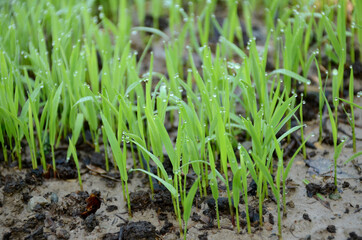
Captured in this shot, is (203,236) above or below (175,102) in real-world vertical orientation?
below

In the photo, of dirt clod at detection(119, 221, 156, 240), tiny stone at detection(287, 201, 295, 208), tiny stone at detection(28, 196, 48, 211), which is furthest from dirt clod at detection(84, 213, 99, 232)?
tiny stone at detection(287, 201, 295, 208)

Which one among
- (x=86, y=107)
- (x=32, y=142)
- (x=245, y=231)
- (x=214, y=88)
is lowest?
(x=245, y=231)

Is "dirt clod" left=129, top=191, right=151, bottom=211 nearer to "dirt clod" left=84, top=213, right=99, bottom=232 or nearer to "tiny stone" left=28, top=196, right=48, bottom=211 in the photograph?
"dirt clod" left=84, top=213, right=99, bottom=232

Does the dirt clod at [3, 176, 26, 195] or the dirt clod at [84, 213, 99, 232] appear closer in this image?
the dirt clod at [84, 213, 99, 232]

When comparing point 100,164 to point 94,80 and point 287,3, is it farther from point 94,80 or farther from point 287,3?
point 287,3

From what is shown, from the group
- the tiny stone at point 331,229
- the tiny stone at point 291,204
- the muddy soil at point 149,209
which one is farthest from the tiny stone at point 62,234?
the tiny stone at point 331,229

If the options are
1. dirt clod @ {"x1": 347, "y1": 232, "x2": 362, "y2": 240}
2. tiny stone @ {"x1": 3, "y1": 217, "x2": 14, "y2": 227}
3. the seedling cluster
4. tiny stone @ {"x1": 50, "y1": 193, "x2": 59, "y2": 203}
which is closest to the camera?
dirt clod @ {"x1": 347, "y1": 232, "x2": 362, "y2": 240}

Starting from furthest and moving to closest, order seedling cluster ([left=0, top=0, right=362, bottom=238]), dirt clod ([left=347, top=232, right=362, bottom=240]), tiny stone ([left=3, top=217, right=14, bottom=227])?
1. tiny stone ([left=3, top=217, right=14, bottom=227])
2. seedling cluster ([left=0, top=0, right=362, bottom=238])
3. dirt clod ([left=347, top=232, right=362, bottom=240])

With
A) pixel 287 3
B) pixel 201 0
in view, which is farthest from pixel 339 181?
pixel 201 0

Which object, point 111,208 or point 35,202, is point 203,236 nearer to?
point 111,208

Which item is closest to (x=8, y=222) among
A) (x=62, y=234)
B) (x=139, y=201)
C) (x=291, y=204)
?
(x=62, y=234)

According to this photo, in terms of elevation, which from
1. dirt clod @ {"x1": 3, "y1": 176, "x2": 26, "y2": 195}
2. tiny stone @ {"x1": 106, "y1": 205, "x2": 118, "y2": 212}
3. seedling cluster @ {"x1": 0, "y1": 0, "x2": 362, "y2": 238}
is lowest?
tiny stone @ {"x1": 106, "y1": 205, "x2": 118, "y2": 212}
